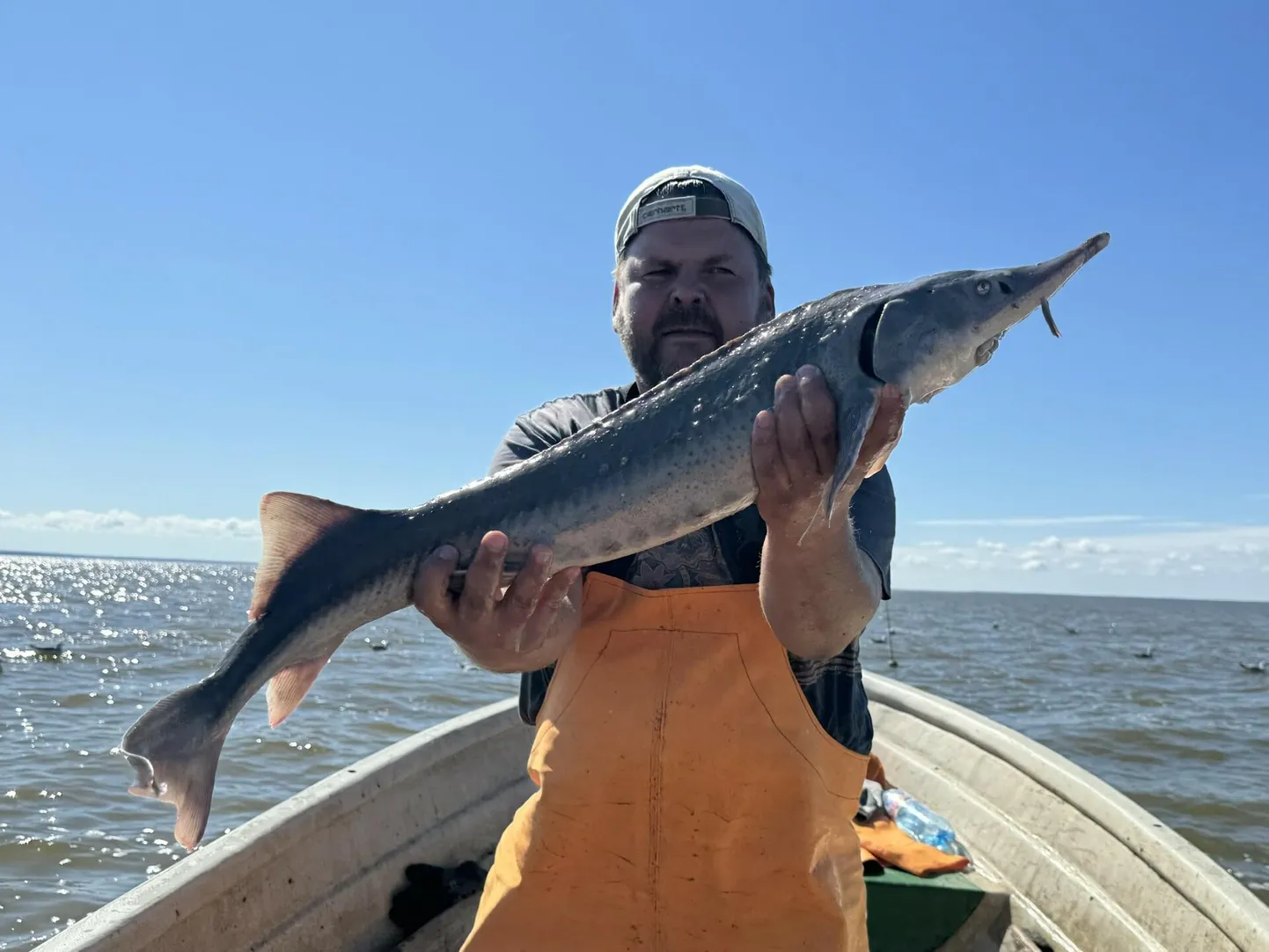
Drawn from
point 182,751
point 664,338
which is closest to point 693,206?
point 664,338

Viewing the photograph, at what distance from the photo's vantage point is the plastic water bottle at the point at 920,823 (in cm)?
523

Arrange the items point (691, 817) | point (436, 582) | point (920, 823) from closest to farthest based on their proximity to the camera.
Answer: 1. point (691, 817)
2. point (436, 582)
3. point (920, 823)

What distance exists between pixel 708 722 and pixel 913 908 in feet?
8.27

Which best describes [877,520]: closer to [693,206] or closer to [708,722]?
[708,722]

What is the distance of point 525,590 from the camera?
2887 mm

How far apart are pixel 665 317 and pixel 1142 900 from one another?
12.7 ft

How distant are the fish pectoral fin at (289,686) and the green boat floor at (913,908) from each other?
300 centimetres

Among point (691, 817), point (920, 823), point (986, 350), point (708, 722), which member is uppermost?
point (986, 350)

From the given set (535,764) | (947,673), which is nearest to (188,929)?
(535,764)

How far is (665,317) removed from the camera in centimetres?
344

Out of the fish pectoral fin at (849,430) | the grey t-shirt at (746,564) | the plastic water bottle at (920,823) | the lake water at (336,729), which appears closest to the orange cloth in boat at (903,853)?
the plastic water bottle at (920,823)

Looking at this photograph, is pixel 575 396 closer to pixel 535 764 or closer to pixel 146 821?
pixel 535 764

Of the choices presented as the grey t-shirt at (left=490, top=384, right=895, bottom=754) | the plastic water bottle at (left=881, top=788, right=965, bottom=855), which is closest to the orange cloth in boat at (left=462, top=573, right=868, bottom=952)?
the grey t-shirt at (left=490, top=384, right=895, bottom=754)

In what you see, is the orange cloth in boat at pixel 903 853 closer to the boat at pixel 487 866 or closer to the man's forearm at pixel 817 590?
the boat at pixel 487 866
